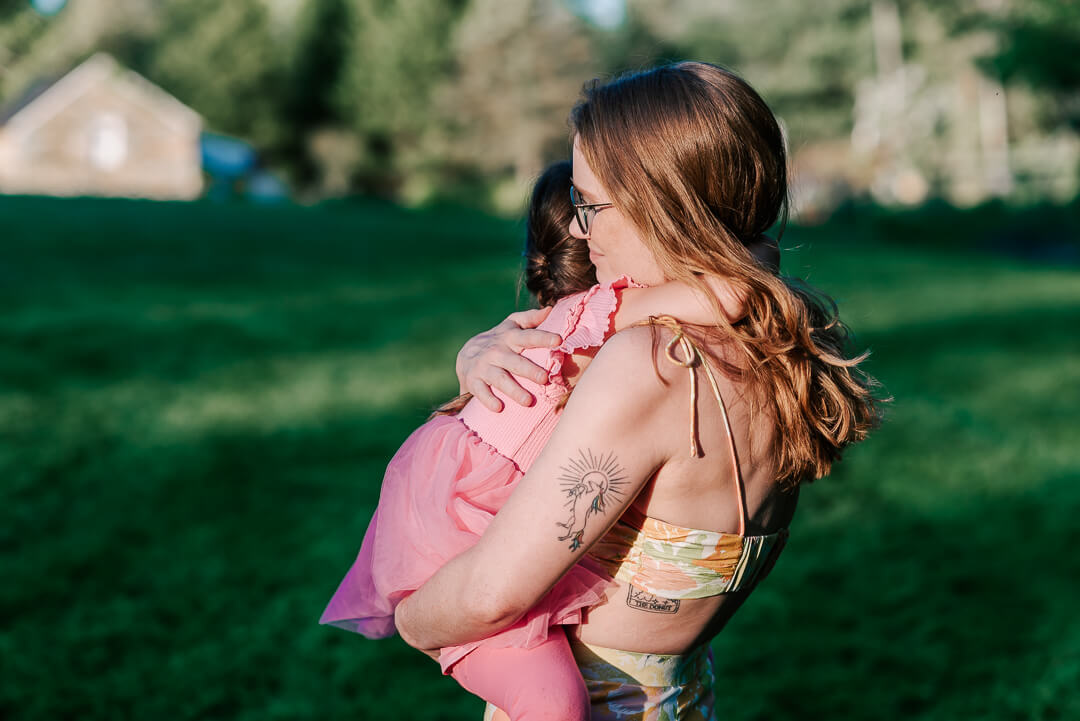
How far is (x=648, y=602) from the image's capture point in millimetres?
1503

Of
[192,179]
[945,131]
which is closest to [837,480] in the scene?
[945,131]

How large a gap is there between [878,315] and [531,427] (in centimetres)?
1092

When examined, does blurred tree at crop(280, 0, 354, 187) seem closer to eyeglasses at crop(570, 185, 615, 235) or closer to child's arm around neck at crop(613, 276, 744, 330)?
eyeglasses at crop(570, 185, 615, 235)

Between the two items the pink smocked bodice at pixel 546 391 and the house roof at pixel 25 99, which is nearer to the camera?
the pink smocked bodice at pixel 546 391

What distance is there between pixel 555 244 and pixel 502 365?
417 millimetres

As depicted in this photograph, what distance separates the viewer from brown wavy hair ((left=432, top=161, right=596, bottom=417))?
1801 mm

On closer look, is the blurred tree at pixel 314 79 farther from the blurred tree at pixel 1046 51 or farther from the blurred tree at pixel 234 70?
the blurred tree at pixel 1046 51

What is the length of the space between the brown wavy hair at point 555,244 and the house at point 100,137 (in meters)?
39.5

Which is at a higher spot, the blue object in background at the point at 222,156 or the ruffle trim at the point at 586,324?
the ruffle trim at the point at 586,324

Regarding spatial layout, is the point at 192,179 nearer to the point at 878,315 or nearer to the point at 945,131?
the point at 945,131

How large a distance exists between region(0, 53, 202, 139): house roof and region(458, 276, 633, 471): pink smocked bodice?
4052 cm

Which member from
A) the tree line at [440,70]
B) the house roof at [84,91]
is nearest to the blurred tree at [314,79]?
the tree line at [440,70]

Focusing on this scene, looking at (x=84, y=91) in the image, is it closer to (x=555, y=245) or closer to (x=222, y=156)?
(x=222, y=156)

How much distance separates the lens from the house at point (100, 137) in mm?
37938
